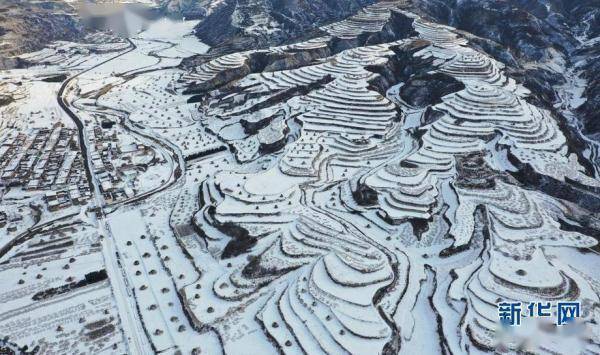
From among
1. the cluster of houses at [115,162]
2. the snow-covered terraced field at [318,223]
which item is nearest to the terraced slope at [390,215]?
the snow-covered terraced field at [318,223]

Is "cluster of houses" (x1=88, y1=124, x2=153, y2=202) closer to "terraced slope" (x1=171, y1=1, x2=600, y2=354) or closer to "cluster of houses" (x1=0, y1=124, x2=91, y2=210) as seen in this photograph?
"cluster of houses" (x1=0, y1=124, x2=91, y2=210)

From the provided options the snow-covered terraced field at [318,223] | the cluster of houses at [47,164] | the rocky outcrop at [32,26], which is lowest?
the rocky outcrop at [32,26]

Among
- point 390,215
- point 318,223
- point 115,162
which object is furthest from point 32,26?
point 390,215

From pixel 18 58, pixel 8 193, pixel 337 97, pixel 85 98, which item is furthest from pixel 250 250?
pixel 18 58

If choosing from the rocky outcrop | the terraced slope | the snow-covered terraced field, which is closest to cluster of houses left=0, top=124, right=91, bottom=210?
the snow-covered terraced field

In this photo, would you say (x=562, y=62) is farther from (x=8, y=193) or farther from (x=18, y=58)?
(x=18, y=58)

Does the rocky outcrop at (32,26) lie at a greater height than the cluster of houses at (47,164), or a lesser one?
lesser

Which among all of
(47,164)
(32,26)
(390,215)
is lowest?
(32,26)

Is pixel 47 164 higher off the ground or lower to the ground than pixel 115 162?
lower

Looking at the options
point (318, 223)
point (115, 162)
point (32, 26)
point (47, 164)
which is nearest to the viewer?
point (318, 223)

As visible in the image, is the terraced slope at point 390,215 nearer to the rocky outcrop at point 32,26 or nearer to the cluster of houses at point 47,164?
the cluster of houses at point 47,164

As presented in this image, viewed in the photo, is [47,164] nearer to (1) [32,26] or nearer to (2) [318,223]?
(2) [318,223]
